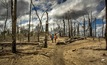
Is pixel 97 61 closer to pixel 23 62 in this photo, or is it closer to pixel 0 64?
pixel 23 62

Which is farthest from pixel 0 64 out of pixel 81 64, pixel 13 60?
pixel 81 64

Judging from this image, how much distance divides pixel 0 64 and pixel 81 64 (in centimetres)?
621

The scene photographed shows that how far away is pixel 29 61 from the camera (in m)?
14.8

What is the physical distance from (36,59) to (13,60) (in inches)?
75.8

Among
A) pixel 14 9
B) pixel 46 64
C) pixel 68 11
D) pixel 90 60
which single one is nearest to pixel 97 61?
pixel 90 60

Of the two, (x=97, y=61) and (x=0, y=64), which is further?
(x=97, y=61)

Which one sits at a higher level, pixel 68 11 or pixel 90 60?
pixel 68 11

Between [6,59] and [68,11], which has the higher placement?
[68,11]

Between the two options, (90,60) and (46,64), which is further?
(90,60)

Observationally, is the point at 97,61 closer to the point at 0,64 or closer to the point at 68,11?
the point at 0,64

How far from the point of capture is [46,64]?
14.3 meters

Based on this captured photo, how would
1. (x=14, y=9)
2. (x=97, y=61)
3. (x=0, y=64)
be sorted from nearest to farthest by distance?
(x=0, y=64), (x=97, y=61), (x=14, y=9)

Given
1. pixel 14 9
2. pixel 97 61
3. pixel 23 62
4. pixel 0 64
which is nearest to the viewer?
pixel 0 64

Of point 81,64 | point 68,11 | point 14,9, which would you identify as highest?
point 68,11
